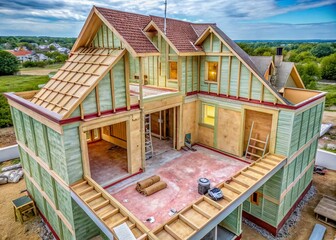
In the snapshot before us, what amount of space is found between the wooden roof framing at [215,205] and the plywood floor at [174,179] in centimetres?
105

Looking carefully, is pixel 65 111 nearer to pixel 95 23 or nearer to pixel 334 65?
pixel 95 23

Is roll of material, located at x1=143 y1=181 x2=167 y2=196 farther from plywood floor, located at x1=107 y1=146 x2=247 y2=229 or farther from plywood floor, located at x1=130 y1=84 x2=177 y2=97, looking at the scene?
plywood floor, located at x1=130 y1=84 x2=177 y2=97

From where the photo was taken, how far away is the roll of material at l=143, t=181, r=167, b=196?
1034cm

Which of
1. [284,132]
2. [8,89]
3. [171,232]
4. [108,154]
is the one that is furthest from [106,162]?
[8,89]

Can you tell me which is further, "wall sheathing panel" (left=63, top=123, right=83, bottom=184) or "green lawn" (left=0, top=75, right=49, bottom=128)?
"green lawn" (left=0, top=75, right=49, bottom=128)

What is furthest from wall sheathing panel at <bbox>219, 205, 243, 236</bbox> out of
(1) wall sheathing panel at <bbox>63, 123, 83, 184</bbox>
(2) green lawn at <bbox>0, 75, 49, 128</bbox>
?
(2) green lawn at <bbox>0, 75, 49, 128</bbox>

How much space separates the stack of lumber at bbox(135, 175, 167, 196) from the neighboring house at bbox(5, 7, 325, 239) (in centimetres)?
29

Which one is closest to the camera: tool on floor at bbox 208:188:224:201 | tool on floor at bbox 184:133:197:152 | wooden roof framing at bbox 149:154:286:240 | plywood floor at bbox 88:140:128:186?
wooden roof framing at bbox 149:154:286:240

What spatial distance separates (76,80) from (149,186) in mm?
5866

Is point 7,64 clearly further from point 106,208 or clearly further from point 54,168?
point 106,208

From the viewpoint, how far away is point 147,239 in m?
7.04

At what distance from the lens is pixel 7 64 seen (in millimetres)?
50406

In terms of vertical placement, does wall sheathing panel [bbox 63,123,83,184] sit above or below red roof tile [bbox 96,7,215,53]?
below

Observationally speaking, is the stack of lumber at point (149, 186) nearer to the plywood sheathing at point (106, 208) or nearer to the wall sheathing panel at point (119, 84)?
the plywood sheathing at point (106, 208)
